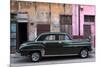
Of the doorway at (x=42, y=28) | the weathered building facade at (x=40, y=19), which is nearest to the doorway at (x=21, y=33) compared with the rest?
the weathered building facade at (x=40, y=19)

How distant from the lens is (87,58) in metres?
3.51

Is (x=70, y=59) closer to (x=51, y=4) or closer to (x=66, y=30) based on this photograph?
(x=66, y=30)

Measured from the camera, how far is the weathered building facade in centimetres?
316

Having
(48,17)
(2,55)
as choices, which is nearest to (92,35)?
(48,17)

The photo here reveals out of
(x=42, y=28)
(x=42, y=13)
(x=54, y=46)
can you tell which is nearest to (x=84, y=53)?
(x=54, y=46)

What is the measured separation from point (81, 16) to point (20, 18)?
84 cm

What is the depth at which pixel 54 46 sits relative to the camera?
3.34 metres

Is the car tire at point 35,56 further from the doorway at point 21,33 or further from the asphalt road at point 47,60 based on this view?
Result: the doorway at point 21,33

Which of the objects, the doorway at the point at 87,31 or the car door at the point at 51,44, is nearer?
the car door at the point at 51,44

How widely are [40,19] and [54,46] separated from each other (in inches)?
16.0

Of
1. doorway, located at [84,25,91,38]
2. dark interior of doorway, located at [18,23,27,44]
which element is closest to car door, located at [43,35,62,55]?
dark interior of doorway, located at [18,23,27,44]

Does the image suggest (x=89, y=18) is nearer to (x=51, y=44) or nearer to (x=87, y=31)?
(x=87, y=31)

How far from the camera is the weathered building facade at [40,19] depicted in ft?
10.4

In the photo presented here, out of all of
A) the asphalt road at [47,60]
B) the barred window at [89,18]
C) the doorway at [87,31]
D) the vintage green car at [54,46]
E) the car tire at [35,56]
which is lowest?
the asphalt road at [47,60]
